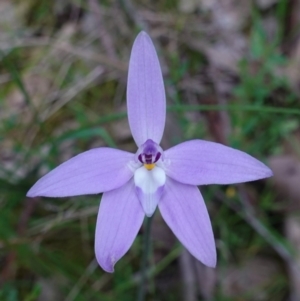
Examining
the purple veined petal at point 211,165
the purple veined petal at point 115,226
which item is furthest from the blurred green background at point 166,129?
the purple veined petal at point 115,226

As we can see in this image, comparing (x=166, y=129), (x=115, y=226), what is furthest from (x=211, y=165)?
(x=166, y=129)

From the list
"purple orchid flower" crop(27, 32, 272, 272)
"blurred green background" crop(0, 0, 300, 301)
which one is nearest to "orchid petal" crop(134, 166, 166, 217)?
"purple orchid flower" crop(27, 32, 272, 272)

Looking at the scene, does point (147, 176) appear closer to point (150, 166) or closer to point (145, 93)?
point (150, 166)

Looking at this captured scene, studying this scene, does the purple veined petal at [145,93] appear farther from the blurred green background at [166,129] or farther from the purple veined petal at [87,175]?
the blurred green background at [166,129]

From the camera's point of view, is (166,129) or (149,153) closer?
(149,153)

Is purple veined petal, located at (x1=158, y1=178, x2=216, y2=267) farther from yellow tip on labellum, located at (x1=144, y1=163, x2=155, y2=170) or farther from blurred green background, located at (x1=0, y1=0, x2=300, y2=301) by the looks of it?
blurred green background, located at (x1=0, y1=0, x2=300, y2=301)

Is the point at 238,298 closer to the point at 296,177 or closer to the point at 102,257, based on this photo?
the point at 296,177
